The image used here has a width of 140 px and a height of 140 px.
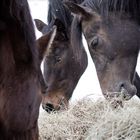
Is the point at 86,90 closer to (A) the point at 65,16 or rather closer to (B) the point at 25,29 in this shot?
(A) the point at 65,16

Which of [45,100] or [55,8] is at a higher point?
[55,8]

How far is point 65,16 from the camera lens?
4.20 metres

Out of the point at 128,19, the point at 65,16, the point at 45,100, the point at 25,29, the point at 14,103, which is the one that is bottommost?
the point at 45,100

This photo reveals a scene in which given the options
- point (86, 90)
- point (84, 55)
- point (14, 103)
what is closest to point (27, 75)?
point (14, 103)

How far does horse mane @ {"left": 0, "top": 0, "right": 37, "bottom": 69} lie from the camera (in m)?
1.21

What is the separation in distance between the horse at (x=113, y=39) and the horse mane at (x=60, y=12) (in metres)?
0.66

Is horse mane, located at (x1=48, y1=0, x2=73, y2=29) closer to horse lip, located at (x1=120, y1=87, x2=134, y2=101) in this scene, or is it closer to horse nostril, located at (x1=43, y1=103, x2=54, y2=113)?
horse nostril, located at (x1=43, y1=103, x2=54, y2=113)

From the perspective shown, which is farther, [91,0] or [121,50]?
[91,0]

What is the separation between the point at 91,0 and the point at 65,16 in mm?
717

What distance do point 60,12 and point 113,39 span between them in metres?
1.04

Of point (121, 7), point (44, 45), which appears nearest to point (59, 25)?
point (121, 7)

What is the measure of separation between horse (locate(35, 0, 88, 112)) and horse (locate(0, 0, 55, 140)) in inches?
109

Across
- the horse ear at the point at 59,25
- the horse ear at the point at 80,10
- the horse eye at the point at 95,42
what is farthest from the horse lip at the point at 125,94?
the horse ear at the point at 59,25

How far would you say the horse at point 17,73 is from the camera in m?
1.26
